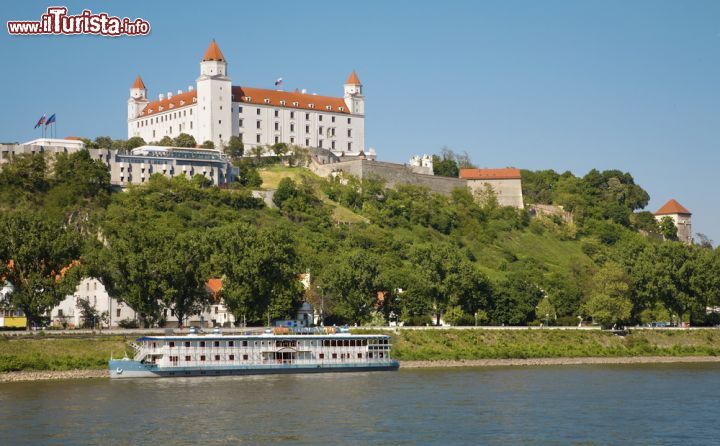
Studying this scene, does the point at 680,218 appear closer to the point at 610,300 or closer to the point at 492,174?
the point at 492,174

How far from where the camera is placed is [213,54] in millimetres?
133875

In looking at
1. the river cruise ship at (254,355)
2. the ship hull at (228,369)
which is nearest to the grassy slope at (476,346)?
the ship hull at (228,369)

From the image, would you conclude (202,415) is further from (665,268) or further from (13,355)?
(665,268)

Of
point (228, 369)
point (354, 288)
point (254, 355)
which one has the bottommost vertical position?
point (228, 369)

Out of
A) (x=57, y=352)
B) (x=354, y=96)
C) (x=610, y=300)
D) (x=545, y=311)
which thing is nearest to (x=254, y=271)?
Result: (x=57, y=352)

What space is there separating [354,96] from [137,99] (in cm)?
2935

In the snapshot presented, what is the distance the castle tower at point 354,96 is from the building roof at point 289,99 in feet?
2.95

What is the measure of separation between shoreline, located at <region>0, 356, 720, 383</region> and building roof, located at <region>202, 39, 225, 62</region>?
2913 inches

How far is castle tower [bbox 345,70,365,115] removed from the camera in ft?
486

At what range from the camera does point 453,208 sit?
129m

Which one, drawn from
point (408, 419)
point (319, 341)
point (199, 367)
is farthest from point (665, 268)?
point (408, 419)

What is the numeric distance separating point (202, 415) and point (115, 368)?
1677 cm

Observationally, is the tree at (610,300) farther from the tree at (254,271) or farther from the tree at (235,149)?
the tree at (235,149)

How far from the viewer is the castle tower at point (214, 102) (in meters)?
131
